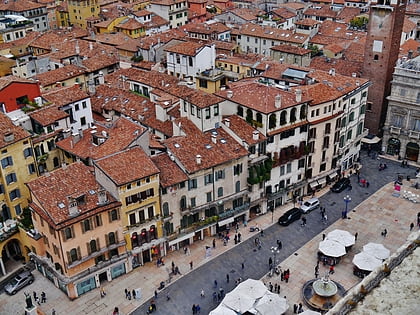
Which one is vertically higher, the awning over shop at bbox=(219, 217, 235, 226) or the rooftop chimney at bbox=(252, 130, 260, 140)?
the rooftop chimney at bbox=(252, 130, 260, 140)

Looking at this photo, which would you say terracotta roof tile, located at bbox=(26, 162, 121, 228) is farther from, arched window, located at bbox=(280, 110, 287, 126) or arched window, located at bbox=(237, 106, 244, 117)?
arched window, located at bbox=(280, 110, 287, 126)

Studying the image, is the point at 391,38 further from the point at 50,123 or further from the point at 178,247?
the point at 50,123

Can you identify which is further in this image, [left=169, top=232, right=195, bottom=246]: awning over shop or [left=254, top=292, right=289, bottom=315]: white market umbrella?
[left=169, top=232, right=195, bottom=246]: awning over shop

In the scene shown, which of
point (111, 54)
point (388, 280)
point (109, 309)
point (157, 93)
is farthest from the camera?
point (111, 54)

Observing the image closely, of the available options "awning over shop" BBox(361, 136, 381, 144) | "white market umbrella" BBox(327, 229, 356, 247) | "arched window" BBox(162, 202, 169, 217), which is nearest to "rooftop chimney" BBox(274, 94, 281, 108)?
"white market umbrella" BBox(327, 229, 356, 247)

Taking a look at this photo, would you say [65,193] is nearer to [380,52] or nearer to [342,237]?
[342,237]

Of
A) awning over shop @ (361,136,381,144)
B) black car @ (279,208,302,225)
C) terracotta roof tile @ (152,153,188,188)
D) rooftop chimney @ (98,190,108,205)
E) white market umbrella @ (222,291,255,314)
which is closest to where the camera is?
white market umbrella @ (222,291,255,314)

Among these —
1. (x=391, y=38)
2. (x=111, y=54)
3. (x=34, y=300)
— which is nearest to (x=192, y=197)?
(x=34, y=300)
